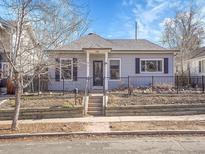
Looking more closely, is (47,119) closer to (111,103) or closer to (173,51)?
(111,103)

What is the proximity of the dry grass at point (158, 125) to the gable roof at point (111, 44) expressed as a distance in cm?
1021

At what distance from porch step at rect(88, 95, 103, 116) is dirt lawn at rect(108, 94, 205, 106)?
511 mm

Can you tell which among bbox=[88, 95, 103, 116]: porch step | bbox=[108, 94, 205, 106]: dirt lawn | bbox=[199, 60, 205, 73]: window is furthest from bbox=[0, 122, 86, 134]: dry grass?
bbox=[199, 60, 205, 73]: window

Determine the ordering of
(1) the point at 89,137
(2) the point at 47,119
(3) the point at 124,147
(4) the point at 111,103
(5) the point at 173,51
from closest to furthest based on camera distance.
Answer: (3) the point at 124,147, (1) the point at 89,137, (2) the point at 47,119, (4) the point at 111,103, (5) the point at 173,51

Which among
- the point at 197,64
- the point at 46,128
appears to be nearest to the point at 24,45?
the point at 46,128

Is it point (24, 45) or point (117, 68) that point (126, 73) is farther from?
point (24, 45)

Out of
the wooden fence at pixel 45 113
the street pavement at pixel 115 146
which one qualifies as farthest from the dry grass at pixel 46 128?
the wooden fence at pixel 45 113

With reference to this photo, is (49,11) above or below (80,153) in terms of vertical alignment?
above

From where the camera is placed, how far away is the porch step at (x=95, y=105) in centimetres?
1450

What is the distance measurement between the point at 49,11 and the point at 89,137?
14.5ft

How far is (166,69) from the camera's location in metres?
22.1

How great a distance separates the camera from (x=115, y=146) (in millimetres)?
8461

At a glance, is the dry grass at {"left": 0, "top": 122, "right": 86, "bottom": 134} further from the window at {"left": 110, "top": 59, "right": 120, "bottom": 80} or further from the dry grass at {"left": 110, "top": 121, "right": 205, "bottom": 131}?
the window at {"left": 110, "top": 59, "right": 120, "bottom": 80}

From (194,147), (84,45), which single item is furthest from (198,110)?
(84,45)
